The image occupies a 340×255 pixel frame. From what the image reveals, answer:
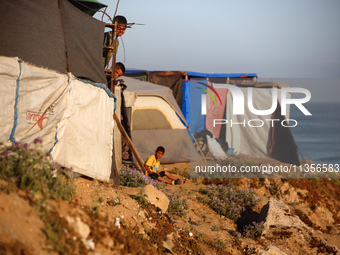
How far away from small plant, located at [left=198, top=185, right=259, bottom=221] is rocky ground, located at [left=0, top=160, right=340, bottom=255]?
0.47 feet

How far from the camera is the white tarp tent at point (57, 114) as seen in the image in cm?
496

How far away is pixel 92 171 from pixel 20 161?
2131 mm

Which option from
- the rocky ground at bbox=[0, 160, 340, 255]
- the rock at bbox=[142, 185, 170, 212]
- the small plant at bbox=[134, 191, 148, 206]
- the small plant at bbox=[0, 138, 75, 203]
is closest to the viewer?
the rocky ground at bbox=[0, 160, 340, 255]

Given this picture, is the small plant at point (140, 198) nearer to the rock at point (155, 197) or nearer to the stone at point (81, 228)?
the rock at point (155, 197)

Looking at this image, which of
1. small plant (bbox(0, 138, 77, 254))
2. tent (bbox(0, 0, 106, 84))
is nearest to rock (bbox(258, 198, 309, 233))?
tent (bbox(0, 0, 106, 84))

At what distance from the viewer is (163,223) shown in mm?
5789

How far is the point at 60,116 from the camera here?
5570 mm

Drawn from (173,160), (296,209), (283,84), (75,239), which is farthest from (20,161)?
(283,84)

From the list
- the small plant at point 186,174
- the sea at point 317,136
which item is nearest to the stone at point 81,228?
the small plant at point 186,174

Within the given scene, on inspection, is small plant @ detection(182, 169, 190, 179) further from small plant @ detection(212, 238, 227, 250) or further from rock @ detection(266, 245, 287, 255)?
rock @ detection(266, 245, 287, 255)

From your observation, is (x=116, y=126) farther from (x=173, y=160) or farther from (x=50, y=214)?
(x=50, y=214)

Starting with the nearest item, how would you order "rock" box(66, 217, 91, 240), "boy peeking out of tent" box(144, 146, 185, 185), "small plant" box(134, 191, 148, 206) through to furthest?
1. "rock" box(66, 217, 91, 240)
2. "small plant" box(134, 191, 148, 206)
3. "boy peeking out of tent" box(144, 146, 185, 185)

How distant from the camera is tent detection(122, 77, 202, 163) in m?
12.1

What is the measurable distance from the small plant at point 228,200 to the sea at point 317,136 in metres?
5.93
